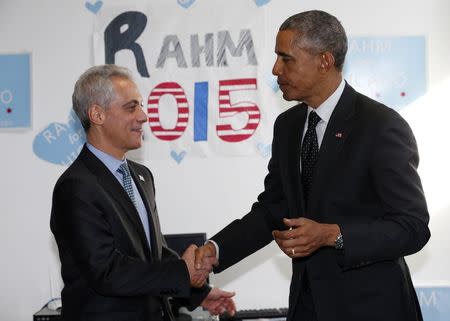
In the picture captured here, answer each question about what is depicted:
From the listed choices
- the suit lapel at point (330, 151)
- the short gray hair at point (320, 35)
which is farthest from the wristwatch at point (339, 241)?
the short gray hair at point (320, 35)

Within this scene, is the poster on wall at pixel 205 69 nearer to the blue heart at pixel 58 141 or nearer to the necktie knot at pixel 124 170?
the blue heart at pixel 58 141

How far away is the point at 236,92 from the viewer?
159 inches

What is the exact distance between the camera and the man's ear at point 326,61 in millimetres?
2361

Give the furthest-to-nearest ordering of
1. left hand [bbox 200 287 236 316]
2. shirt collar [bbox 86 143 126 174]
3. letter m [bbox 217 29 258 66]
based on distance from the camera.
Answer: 1. letter m [bbox 217 29 258 66]
2. left hand [bbox 200 287 236 316]
3. shirt collar [bbox 86 143 126 174]

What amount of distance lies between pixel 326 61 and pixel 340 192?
51 cm

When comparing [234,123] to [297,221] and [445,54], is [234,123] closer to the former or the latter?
[445,54]

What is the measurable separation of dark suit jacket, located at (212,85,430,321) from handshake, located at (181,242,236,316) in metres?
0.41

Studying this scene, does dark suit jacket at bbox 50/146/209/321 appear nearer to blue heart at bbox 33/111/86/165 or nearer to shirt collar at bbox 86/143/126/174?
shirt collar at bbox 86/143/126/174

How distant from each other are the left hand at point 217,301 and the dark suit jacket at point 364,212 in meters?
0.60

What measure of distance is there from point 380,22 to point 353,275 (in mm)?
2307

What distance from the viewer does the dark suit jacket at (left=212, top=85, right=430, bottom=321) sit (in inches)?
81.0

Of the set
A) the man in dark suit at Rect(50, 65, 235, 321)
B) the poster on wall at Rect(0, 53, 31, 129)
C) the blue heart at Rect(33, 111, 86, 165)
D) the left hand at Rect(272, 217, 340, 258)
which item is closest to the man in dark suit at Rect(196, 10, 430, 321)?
the left hand at Rect(272, 217, 340, 258)

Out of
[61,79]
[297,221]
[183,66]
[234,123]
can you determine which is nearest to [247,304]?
[234,123]

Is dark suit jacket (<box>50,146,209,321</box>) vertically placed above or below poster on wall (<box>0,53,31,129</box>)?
below
